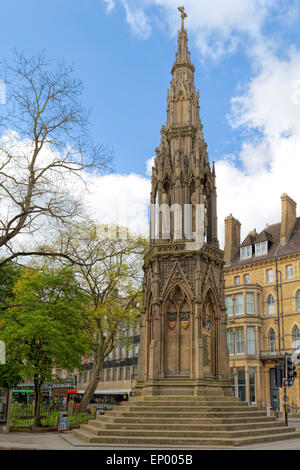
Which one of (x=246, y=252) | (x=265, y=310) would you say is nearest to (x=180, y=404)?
(x=265, y=310)

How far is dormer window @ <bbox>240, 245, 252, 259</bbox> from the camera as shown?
53.2 m

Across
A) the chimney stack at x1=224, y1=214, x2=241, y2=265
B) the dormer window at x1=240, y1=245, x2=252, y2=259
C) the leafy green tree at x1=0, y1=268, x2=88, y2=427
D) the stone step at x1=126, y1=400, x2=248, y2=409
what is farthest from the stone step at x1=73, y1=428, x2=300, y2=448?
the chimney stack at x1=224, y1=214, x2=241, y2=265

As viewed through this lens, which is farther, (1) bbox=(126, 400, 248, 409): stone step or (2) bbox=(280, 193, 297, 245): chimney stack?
(2) bbox=(280, 193, 297, 245): chimney stack

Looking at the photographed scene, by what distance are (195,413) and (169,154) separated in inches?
460

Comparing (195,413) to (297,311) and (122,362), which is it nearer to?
(297,311)

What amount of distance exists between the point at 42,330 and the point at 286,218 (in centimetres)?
3570

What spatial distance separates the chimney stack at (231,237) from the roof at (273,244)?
60 cm

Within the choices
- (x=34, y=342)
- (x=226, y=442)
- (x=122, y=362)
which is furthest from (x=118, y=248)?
(x=122, y=362)

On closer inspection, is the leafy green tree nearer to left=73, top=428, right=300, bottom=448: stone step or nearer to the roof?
left=73, top=428, right=300, bottom=448: stone step

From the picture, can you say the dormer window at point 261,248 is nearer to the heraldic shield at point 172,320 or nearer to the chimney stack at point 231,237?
the chimney stack at point 231,237

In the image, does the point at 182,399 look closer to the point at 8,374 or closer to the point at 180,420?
the point at 180,420

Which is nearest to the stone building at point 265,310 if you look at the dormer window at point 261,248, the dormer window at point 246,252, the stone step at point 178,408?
the dormer window at point 261,248

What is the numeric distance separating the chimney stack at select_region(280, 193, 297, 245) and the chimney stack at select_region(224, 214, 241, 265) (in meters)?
6.43
